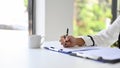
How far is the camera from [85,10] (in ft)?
13.0

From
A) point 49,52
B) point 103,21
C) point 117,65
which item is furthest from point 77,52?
point 103,21

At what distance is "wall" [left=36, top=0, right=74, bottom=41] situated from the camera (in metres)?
3.07

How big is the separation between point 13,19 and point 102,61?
216 cm

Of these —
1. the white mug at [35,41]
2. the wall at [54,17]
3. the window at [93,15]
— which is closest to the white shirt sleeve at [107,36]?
the white mug at [35,41]

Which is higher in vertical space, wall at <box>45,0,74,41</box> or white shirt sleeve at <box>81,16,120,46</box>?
wall at <box>45,0,74,41</box>

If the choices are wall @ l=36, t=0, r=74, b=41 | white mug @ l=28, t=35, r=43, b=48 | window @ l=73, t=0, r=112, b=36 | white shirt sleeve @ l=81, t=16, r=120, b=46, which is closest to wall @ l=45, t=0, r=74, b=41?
wall @ l=36, t=0, r=74, b=41

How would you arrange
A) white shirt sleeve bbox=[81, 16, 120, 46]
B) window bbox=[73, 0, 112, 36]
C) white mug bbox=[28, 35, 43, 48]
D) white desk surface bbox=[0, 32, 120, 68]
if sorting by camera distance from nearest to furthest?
1. white desk surface bbox=[0, 32, 120, 68]
2. white mug bbox=[28, 35, 43, 48]
3. white shirt sleeve bbox=[81, 16, 120, 46]
4. window bbox=[73, 0, 112, 36]

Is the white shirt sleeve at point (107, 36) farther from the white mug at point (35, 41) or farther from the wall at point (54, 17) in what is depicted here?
the wall at point (54, 17)

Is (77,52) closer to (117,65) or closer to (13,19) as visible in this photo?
(117,65)

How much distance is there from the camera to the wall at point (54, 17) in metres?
3.07

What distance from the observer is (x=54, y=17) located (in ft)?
10.3

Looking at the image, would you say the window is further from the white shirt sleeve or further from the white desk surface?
the white desk surface

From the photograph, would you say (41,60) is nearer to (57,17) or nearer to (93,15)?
(57,17)

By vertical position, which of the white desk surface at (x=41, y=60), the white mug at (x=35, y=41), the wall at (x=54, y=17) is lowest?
the white desk surface at (x=41, y=60)
